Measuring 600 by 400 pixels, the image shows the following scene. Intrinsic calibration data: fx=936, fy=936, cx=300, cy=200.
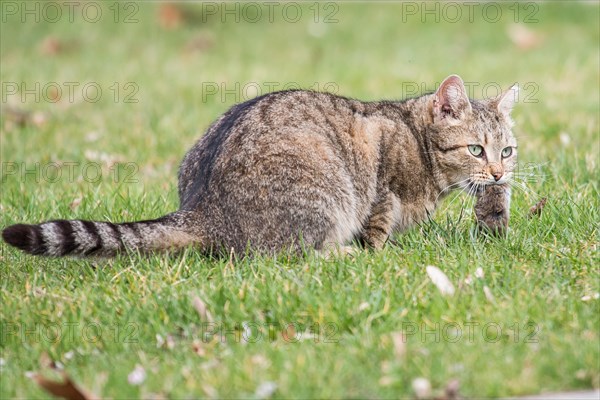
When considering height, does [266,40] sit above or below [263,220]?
above

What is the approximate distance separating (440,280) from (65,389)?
5.29 ft

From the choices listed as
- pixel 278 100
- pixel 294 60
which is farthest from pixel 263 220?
pixel 294 60

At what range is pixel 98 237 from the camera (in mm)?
4129

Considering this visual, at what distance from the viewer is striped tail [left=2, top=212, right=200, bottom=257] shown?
12.7 ft

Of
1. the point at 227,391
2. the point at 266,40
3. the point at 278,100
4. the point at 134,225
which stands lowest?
the point at 227,391

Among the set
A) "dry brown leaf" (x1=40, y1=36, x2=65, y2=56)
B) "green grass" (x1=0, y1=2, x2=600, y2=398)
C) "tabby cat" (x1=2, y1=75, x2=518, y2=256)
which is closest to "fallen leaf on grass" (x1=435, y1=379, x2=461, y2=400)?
"green grass" (x1=0, y1=2, x2=600, y2=398)

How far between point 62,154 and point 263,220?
10.9 ft

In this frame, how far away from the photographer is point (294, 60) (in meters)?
11.0

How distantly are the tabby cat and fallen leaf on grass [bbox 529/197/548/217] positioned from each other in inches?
9.4

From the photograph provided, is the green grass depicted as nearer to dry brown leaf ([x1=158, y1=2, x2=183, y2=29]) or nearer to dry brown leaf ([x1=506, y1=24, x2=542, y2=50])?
dry brown leaf ([x1=506, y1=24, x2=542, y2=50])

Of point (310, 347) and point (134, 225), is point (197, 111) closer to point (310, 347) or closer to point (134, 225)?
point (134, 225)

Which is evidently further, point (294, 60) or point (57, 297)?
point (294, 60)
